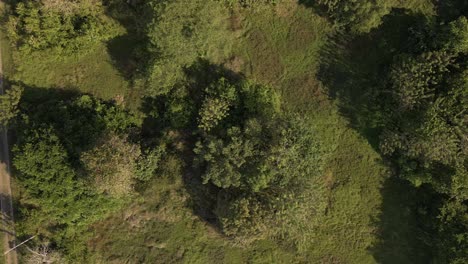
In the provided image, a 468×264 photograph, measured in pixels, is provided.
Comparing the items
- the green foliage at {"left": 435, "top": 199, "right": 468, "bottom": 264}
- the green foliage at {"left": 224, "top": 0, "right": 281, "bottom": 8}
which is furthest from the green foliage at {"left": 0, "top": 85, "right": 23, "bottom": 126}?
the green foliage at {"left": 435, "top": 199, "right": 468, "bottom": 264}

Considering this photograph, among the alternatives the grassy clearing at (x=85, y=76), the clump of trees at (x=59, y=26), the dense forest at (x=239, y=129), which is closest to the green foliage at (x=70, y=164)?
the dense forest at (x=239, y=129)

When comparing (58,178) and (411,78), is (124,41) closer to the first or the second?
(58,178)

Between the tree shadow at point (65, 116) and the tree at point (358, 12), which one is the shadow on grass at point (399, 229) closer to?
the tree at point (358, 12)

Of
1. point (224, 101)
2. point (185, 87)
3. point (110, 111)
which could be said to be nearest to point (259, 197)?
point (224, 101)

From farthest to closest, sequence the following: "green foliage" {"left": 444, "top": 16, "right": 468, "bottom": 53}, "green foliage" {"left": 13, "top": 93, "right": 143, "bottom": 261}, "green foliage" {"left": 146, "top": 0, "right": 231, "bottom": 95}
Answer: "green foliage" {"left": 444, "top": 16, "right": 468, "bottom": 53}, "green foliage" {"left": 13, "top": 93, "right": 143, "bottom": 261}, "green foliage" {"left": 146, "top": 0, "right": 231, "bottom": 95}

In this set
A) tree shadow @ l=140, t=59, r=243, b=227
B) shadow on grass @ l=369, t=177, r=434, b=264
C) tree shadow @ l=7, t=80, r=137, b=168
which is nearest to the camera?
tree shadow @ l=7, t=80, r=137, b=168

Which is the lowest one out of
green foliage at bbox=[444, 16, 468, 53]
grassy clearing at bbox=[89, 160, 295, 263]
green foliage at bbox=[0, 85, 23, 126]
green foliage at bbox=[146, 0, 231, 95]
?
grassy clearing at bbox=[89, 160, 295, 263]

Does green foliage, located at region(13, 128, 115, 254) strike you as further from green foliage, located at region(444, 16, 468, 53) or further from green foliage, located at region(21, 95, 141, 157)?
green foliage, located at region(444, 16, 468, 53)
